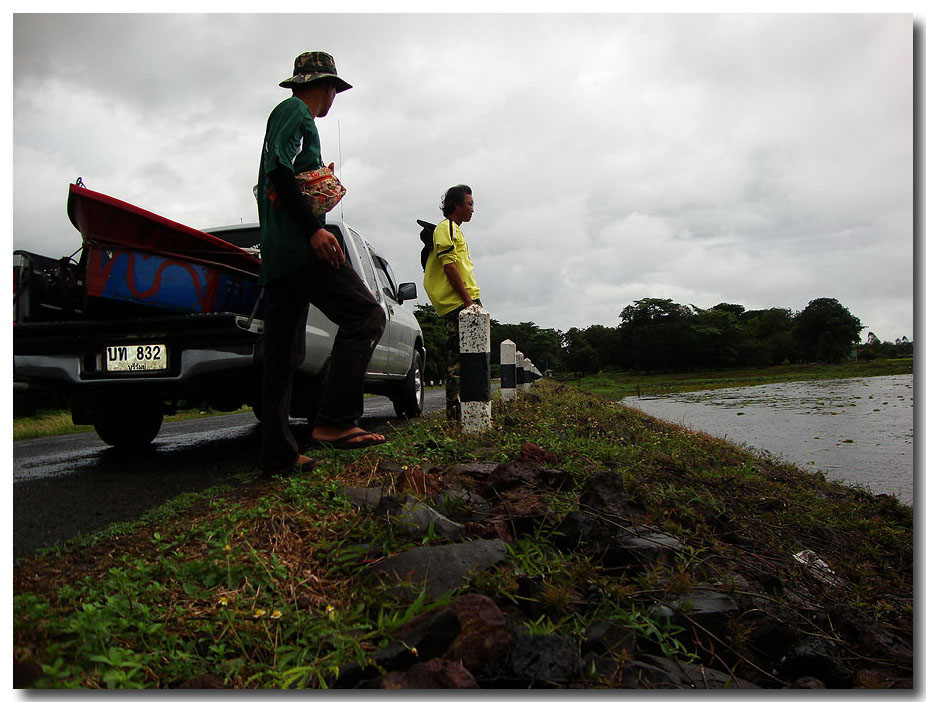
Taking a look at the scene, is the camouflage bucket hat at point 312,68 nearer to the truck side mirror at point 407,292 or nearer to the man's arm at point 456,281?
the man's arm at point 456,281

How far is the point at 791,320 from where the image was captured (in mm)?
4566

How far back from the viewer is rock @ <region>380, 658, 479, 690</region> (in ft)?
4.68

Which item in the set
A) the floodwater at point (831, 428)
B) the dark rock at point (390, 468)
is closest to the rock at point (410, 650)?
the dark rock at point (390, 468)

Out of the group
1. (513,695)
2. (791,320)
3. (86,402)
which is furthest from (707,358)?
(513,695)

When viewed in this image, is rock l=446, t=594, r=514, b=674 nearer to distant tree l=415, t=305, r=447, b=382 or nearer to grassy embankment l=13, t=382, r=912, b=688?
grassy embankment l=13, t=382, r=912, b=688

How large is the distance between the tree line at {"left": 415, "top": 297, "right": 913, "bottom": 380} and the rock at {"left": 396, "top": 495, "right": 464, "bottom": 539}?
154 centimetres

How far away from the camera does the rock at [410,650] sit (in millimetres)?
1588

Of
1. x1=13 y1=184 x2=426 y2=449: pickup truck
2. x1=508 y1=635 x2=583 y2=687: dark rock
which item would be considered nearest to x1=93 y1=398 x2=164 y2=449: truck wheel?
x1=13 y1=184 x2=426 y2=449: pickup truck

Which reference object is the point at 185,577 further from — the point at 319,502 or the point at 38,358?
the point at 38,358

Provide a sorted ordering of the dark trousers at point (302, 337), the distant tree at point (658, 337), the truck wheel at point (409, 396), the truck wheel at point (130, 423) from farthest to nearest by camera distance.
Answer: the distant tree at point (658, 337) < the truck wheel at point (409, 396) < the truck wheel at point (130, 423) < the dark trousers at point (302, 337)

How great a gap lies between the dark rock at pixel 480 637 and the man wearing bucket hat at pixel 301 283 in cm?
186

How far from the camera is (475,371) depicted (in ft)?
16.2

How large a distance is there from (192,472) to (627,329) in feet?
177

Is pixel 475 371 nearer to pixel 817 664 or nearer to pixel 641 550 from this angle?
pixel 641 550
